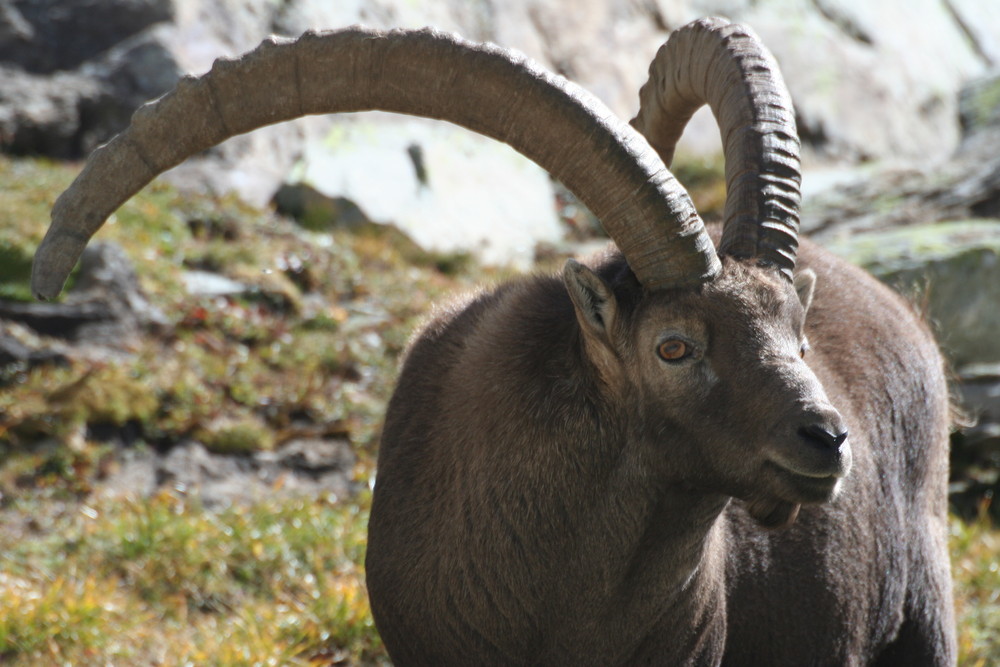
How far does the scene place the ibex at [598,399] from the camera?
3920 mm

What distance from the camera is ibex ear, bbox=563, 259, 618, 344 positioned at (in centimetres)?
406

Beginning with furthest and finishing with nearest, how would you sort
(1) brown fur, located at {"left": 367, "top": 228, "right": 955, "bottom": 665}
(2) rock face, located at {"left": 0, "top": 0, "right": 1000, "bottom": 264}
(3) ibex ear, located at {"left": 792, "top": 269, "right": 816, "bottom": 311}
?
(2) rock face, located at {"left": 0, "top": 0, "right": 1000, "bottom": 264}
(3) ibex ear, located at {"left": 792, "top": 269, "right": 816, "bottom": 311}
(1) brown fur, located at {"left": 367, "top": 228, "right": 955, "bottom": 665}

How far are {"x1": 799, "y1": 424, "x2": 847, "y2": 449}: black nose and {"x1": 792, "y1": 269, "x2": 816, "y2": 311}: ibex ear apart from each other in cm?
96

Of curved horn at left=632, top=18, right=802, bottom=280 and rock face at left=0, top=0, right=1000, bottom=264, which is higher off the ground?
rock face at left=0, top=0, right=1000, bottom=264

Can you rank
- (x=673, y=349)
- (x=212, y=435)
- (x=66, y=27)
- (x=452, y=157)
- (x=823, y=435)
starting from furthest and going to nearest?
(x=452, y=157) → (x=66, y=27) → (x=212, y=435) → (x=673, y=349) → (x=823, y=435)

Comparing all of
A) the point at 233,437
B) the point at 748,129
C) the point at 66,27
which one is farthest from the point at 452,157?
the point at 748,129

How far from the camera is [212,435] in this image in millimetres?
8289

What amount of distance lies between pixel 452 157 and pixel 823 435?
10.2 metres

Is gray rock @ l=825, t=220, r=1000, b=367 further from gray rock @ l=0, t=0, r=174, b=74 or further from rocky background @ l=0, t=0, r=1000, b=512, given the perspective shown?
gray rock @ l=0, t=0, r=174, b=74

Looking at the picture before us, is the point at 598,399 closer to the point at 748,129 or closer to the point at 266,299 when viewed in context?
the point at 748,129

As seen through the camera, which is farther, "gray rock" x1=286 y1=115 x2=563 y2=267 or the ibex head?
"gray rock" x1=286 y1=115 x2=563 y2=267

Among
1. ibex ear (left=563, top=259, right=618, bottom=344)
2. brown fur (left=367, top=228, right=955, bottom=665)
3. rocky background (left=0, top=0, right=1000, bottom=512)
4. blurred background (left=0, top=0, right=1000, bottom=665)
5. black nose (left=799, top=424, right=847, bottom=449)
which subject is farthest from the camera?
rocky background (left=0, top=0, right=1000, bottom=512)

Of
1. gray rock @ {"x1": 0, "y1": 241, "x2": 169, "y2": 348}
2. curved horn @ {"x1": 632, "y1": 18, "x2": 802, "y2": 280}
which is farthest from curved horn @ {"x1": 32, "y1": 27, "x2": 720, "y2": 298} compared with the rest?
gray rock @ {"x1": 0, "y1": 241, "x2": 169, "y2": 348}

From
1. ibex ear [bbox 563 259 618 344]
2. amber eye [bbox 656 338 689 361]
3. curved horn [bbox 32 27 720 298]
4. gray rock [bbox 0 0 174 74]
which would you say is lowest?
amber eye [bbox 656 338 689 361]
